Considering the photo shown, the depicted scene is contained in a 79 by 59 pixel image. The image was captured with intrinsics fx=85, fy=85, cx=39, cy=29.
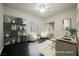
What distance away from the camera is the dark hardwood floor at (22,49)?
119 centimetres

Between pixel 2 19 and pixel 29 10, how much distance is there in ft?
1.31

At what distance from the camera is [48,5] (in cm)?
121

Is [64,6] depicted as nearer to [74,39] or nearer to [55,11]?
[55,11]

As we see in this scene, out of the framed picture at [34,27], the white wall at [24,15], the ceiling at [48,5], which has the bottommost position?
the framed picture at [34,27]

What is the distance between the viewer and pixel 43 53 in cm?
120

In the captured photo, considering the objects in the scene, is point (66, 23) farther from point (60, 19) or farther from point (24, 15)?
point (24, 15)

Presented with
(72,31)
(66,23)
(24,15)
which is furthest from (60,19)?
(24,15)

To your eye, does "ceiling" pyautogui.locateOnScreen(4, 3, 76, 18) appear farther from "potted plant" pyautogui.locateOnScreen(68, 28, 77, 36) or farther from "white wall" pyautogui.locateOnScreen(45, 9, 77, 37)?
"potted plant" pyautogui.locateOnScreen(68, 28, 77, 36)

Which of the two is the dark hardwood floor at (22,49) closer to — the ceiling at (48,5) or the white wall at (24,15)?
the white wall at (24,15)

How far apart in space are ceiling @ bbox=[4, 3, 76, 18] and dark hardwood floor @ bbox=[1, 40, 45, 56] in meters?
0.43

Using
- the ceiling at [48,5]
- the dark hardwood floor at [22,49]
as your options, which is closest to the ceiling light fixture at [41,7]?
the ceiling at [48,5]

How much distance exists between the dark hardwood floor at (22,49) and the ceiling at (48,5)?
0.43m

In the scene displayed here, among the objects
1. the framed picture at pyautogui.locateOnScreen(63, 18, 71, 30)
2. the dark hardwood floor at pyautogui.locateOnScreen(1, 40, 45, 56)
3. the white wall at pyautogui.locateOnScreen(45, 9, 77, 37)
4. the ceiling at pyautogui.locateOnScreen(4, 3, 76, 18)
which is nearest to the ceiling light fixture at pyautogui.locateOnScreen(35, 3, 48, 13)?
the ceiling at pyautogui.locateOnScreen(4, 3, 76, 18)

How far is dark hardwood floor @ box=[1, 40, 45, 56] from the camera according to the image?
119 centimetres
